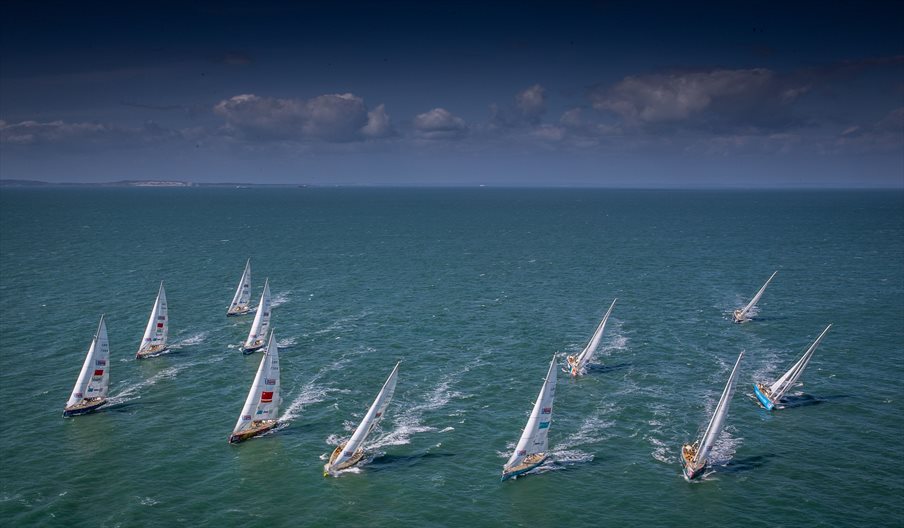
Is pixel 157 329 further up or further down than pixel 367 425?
further up

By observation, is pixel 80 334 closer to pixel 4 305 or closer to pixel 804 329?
pixel 4 305

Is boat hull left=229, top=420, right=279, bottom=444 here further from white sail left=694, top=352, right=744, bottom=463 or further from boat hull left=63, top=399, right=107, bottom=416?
white sail left=694, top=352, right=744, bottom=463

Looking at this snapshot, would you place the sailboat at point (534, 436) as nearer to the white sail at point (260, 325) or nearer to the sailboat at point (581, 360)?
the sailboat at point (581, 360)

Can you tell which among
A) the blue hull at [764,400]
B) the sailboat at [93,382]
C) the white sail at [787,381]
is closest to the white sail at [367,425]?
the sailboat at [93,382]

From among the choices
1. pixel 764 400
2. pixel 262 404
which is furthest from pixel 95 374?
pixel 764 400

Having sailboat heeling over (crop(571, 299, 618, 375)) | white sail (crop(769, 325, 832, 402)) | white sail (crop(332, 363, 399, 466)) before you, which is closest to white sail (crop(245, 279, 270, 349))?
white sail (crop(332, 363, 399, 466))

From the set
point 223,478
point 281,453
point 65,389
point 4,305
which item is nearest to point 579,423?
point 281,453

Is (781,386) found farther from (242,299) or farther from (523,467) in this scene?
(242,299)
